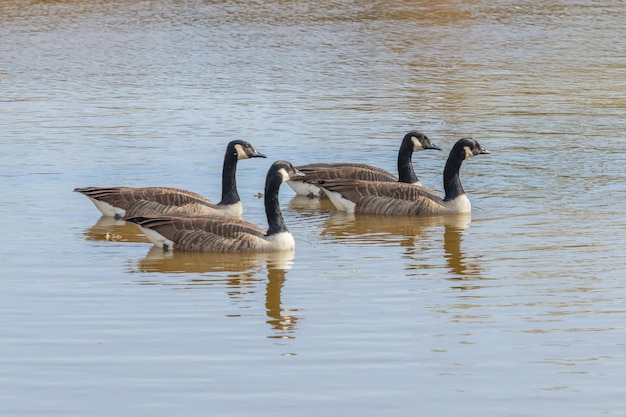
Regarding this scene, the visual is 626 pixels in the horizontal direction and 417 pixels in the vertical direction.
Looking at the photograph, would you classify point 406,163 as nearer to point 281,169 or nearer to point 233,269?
point 281,169

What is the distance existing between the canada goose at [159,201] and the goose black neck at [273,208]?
1.86 metres

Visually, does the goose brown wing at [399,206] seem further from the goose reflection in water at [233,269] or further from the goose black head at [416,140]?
the goose reflection in water at [233,269]

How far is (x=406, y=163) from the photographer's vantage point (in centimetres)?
1964

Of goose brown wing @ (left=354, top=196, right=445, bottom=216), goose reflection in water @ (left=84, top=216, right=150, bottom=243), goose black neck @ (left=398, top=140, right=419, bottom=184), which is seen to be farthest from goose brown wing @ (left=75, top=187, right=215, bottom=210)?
goose black neck @ (left=398, top=140, right=419, bottom=184)

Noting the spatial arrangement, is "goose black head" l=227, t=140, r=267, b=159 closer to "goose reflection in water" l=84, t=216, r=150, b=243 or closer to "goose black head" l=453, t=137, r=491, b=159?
"goose reflection in water" l=84, t=216, r=150, b=243

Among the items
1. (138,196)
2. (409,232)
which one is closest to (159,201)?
(138,196)

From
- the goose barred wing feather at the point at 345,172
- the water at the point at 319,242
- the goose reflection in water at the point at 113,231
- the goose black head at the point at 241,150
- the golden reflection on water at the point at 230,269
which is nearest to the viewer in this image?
the water at the point at 319,242

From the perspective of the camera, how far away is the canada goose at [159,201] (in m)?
17.2

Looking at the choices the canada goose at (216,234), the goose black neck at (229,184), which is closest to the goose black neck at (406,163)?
the goose black neck at (229,184)

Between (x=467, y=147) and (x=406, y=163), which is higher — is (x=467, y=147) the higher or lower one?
the higher one

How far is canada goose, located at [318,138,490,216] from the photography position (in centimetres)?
1802

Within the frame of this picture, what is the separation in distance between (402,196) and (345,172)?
1242 mm

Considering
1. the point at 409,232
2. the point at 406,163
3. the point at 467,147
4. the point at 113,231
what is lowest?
the point at 409,232

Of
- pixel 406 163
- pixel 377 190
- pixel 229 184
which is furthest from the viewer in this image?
pixel 406 163
